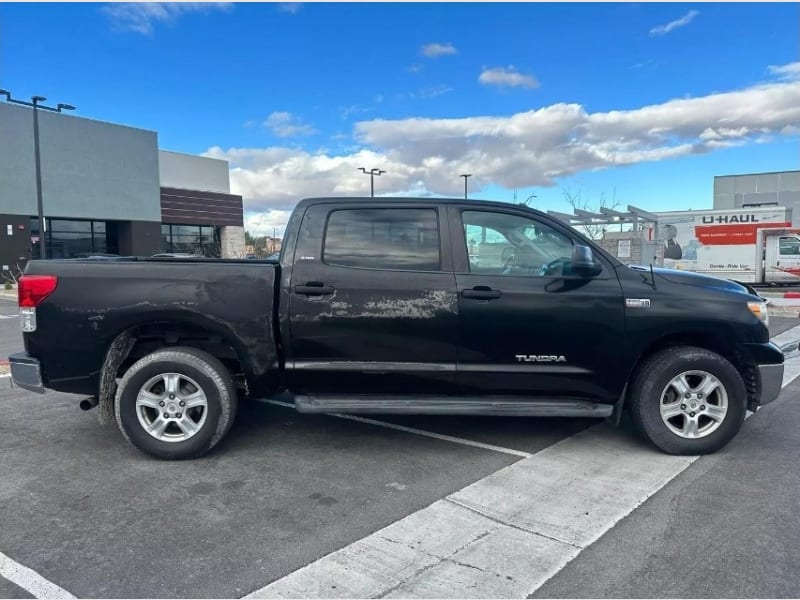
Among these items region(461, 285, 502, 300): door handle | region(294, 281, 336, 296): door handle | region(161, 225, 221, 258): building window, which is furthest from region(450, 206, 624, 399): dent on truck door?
region(161, 225, 221, 258): building window

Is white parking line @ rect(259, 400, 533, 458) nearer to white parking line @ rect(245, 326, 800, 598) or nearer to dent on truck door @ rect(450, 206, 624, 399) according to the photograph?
white parking line @ rect(245, 326, 800, 598)

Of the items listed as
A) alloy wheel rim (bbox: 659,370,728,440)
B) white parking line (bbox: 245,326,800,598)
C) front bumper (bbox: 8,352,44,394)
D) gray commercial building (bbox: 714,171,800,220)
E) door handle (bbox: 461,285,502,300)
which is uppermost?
gray commercial building (bbox: 714,171,800,220)

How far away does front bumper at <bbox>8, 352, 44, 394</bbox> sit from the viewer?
4.40 meters

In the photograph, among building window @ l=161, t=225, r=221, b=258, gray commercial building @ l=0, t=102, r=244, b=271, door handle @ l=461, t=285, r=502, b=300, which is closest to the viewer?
door handle @ l=461, t=285, r=502, b=300

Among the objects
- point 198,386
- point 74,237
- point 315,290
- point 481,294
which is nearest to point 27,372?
point 198,386

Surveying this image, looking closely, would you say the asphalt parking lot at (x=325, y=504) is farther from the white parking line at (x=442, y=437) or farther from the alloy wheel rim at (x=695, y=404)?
the alloy wheel rim at (x=695, y=404)

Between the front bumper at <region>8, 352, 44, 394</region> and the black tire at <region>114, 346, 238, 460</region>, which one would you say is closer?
the black tire at <region>114, 346, 238, 460</region>

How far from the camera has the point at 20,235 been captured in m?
30.9

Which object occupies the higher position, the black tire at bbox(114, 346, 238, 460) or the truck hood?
the truck hood

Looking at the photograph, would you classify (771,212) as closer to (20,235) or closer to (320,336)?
(320,336)

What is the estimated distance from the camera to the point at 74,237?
34.3 m

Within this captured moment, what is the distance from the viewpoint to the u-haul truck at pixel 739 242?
2105cm

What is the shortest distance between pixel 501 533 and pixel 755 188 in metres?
59.8

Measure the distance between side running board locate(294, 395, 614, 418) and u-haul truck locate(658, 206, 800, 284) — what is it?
1792cm
